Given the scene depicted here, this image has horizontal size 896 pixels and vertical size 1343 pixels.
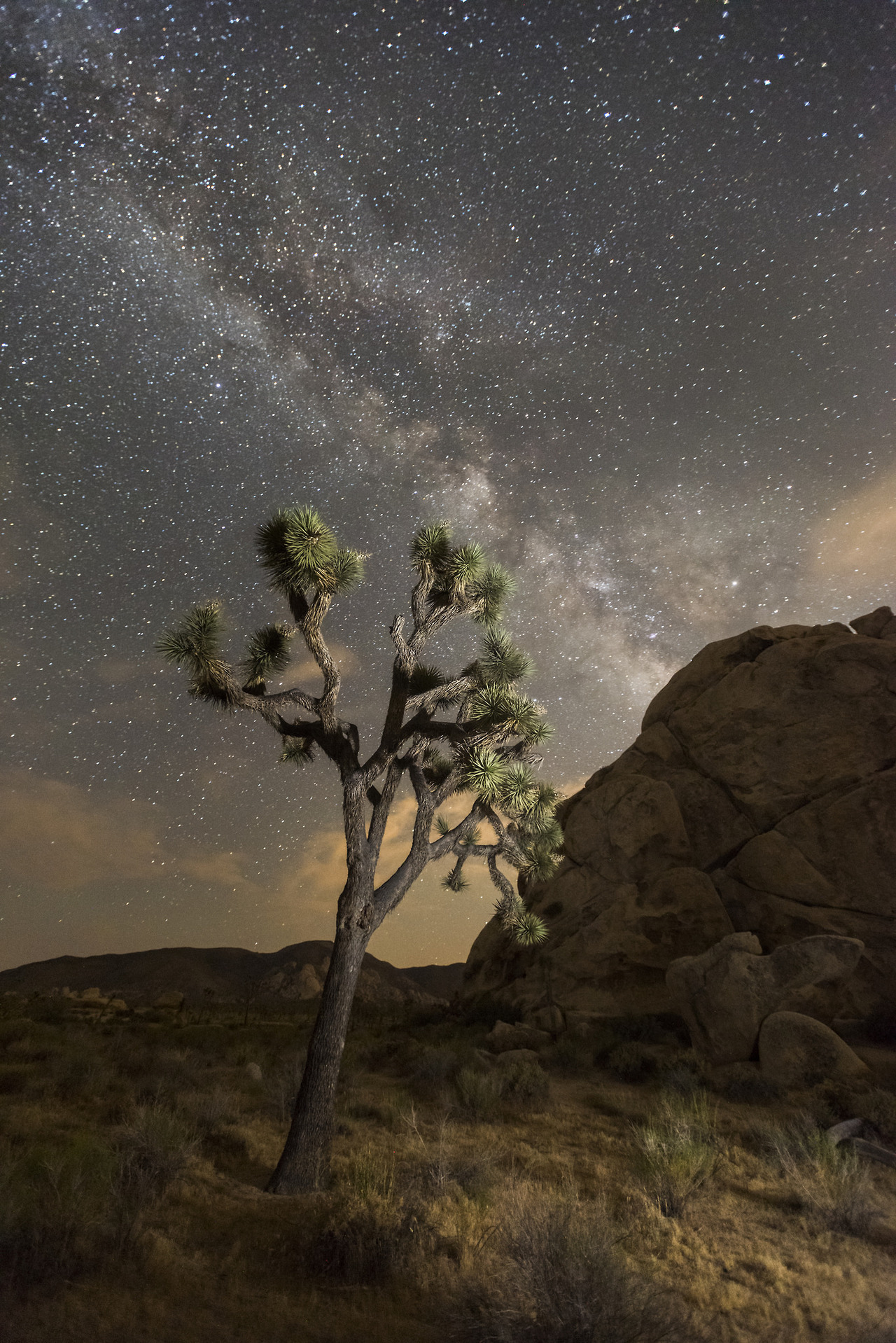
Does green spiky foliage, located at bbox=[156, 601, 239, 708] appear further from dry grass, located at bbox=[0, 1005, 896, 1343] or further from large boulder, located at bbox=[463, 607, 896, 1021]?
large boulder, located at bbox=[463, 607, 896, 1021]

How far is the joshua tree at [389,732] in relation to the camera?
7402 mm

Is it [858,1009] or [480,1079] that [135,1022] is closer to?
[480,1079]

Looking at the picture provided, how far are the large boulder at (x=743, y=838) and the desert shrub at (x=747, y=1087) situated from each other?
316cm

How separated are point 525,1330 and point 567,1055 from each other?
11.2 meters

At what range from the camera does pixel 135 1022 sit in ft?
70.5

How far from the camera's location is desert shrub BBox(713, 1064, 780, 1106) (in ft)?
32.7

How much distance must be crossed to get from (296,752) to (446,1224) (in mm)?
7015

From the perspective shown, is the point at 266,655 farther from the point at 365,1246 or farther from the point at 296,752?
the point at 365,1246

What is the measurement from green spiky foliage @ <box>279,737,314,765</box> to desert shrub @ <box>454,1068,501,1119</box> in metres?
6.04

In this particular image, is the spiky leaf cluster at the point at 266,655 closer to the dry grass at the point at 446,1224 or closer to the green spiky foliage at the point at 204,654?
the green spiky foliage at the point at 204,654

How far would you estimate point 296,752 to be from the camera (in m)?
10.8

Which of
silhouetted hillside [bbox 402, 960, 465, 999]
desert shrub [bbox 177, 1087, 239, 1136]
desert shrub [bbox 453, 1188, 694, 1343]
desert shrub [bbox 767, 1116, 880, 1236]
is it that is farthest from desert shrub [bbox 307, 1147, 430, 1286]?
silhouetted hillside [bbox 402, 960, 465, 999]

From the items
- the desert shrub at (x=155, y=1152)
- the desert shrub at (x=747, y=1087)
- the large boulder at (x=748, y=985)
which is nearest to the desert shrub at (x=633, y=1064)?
the large boulder at (x=748, y=985)

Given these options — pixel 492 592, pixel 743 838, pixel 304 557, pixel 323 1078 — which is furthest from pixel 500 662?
pixel 743 838
